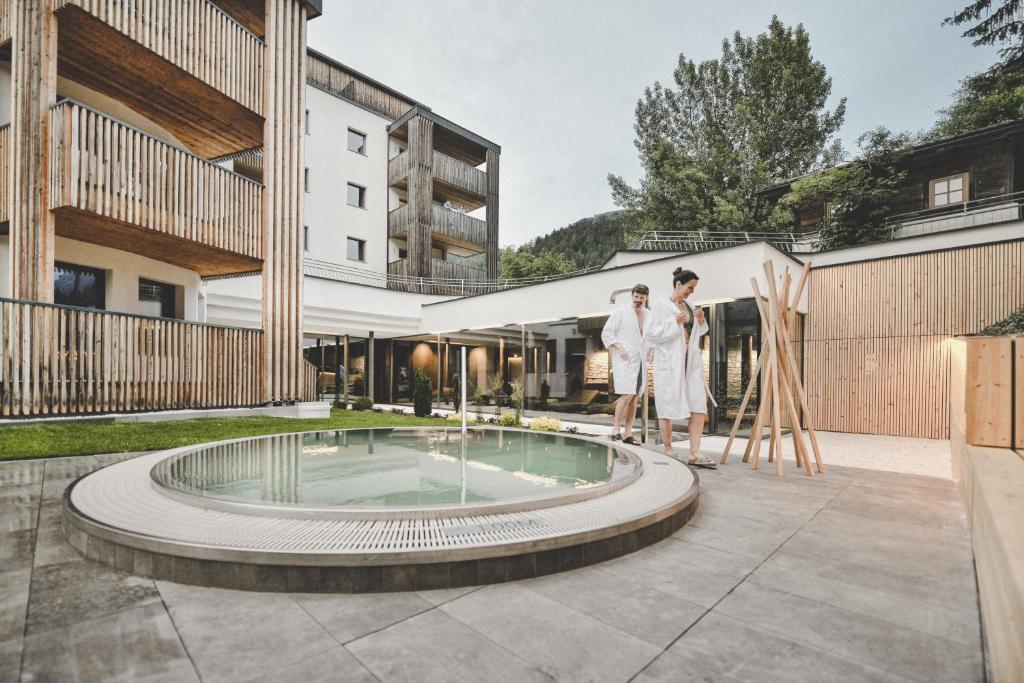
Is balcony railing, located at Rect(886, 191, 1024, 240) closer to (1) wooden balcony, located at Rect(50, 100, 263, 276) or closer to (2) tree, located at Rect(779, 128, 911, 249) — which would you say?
(2) tree, located at Rect(779, 128, 911, 249)

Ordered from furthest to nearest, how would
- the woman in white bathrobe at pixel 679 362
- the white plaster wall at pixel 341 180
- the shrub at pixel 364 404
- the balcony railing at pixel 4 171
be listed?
the white plaster wall at pixel 341 180, the shrub at pixel 364 404, the balcony railing at pixel 4 171, the woman in white bathrobe at pixel 679 362

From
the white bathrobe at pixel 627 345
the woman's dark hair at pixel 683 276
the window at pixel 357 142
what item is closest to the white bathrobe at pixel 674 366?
the woman's dark hair at pixel 683 276

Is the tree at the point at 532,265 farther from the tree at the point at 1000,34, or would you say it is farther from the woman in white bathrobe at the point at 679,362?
the woman in white bathrobe at the point at 679,362

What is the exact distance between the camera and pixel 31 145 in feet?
22.4

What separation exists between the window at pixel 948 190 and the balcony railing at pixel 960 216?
1.12ft

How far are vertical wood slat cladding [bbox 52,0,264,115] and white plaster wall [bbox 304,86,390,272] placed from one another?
8.35 metres

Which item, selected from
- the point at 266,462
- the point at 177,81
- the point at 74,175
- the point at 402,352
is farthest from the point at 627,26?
the point at 266,462

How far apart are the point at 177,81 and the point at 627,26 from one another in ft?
127

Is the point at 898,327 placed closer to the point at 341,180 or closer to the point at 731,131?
the point at 341,180

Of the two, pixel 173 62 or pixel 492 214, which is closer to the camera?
pixel 173 62

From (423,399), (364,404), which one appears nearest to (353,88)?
(364,404)

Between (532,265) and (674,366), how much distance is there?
1489 inches

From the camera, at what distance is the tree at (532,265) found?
4169 centimetres

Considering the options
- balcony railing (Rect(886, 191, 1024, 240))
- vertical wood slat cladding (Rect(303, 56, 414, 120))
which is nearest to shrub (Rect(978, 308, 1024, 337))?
balcony railing (Rect(886, 191, 1024, 240))
